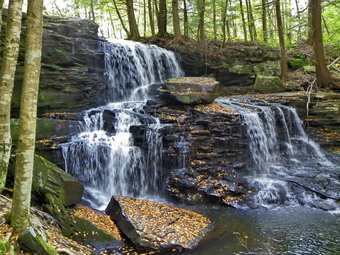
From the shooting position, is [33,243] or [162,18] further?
[162,18]

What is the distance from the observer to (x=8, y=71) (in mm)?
4602

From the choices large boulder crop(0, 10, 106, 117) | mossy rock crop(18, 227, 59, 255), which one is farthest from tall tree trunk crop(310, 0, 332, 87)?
mossy rock crop(18, 227, 59, 255)

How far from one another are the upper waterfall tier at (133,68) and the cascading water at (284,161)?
5.00 m

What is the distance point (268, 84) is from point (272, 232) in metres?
11.5

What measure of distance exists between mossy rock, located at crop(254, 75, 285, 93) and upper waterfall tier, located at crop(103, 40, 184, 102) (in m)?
5.13

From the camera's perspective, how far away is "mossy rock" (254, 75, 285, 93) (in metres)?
16.6

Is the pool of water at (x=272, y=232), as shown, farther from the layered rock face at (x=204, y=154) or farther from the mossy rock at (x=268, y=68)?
the mossy rock at (x=268, y=68)

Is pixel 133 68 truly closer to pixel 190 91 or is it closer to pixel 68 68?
pixel 68 68

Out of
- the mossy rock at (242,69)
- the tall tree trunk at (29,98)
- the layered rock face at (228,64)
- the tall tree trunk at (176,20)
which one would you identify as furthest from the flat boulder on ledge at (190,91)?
the tall tree trunk at (29,98)

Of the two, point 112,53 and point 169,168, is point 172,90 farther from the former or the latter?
point 112,53

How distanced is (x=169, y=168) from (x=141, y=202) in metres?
2.56

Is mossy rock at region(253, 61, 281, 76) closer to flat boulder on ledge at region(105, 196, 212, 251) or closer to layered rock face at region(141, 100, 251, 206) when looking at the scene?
layered rock face at region(141, 100, 251, 206)

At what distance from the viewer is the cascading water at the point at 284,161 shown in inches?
374

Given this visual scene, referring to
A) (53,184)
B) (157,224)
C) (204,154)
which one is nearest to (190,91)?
(204,154)
